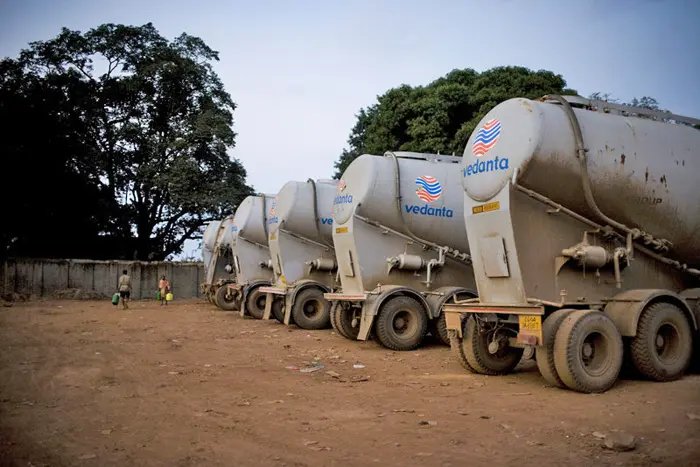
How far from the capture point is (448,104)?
20.3 meters

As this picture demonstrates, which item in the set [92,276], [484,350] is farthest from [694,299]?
[92,276]

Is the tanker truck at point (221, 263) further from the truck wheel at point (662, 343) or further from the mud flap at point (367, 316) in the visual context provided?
the truck wheel at point (662, 343)

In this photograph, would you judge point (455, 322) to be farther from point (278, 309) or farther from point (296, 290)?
point (278, 309)

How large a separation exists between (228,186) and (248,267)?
1219 cm

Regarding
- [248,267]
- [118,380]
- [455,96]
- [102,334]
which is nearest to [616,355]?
[118,380]

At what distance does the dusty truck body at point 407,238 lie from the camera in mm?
11133

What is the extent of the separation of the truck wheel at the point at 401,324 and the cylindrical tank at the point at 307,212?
14.6ft

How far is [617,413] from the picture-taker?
576cm

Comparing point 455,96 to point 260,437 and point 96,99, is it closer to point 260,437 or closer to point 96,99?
point 260,437

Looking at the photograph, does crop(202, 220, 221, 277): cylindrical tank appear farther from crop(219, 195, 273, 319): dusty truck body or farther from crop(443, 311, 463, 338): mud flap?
crop(443, 311, 463, 338): mud flap

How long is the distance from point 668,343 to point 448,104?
46.3 feet

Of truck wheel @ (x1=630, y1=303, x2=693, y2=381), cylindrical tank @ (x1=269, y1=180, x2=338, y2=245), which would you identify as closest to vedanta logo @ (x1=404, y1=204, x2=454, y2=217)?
→ cylindrical tank @ (x1=269, y1=180, x2=338, y2=245)

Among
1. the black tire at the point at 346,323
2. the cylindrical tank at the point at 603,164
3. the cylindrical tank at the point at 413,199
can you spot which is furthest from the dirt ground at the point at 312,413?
the cylindrical tank at the point at 413,199

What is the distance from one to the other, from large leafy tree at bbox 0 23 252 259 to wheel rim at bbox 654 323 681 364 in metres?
24.2
